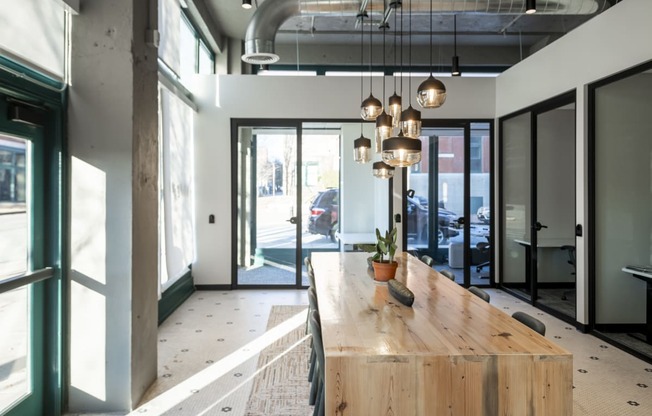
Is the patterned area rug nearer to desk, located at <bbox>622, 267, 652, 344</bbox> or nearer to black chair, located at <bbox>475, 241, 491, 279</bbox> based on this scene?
desk, located at <bbox>622, 267, 652, 344</bbox>

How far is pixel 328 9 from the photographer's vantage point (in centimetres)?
442

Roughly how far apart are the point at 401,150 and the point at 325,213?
4328mm

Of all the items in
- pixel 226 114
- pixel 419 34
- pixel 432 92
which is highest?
pixel 419 34

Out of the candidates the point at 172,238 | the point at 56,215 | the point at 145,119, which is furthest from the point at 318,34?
the point at 56,215

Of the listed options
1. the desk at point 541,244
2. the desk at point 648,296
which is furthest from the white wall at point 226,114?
the desk at point 648,296

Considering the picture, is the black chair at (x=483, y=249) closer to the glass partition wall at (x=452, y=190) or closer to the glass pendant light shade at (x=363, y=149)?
the glass partition wall at (x=452, y=190)

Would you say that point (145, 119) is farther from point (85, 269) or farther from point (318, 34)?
point (318, 34)

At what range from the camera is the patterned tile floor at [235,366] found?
2.76 meters

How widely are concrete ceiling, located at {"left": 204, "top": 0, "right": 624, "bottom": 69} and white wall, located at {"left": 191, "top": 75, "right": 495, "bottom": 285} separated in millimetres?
959

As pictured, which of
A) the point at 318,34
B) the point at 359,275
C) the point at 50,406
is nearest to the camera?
the point at 50,406

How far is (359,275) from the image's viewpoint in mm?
3350

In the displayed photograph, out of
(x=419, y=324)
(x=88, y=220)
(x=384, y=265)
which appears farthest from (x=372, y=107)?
(x=88, y=220)

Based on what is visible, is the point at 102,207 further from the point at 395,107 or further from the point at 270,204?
the point at 270,204

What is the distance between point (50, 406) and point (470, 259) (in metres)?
5.72
